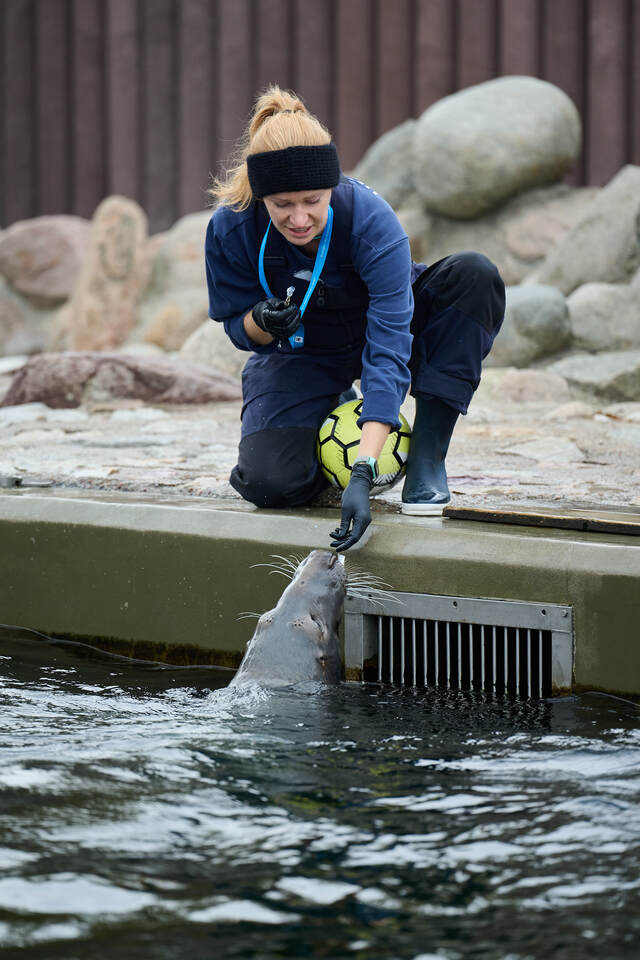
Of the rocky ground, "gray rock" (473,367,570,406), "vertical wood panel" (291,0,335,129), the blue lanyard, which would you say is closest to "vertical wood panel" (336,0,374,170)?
"vertical wood panel" (291,0,335,129)

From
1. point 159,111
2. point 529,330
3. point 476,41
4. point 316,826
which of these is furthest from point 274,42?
point 316,826

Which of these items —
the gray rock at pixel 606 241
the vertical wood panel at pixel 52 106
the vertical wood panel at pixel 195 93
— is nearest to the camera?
the gray rock at pixel 606 241

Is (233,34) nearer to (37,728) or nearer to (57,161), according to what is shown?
(57,161)

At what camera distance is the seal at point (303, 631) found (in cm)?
319

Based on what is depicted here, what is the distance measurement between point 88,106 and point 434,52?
3482 millimetres

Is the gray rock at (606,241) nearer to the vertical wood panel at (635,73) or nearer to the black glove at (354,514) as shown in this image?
the vertical wood panel at (635,73)

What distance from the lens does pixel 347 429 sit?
3.78 metres

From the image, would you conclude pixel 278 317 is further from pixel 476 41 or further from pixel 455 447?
pixel 476 41

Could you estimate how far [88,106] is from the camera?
11.6 meters

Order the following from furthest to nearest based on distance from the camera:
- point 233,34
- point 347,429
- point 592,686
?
point 233,34 < point 347,429 < point 592,686

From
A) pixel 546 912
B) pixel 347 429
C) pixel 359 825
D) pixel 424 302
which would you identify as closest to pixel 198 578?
pixel 347 429

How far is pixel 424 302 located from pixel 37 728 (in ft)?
5.96

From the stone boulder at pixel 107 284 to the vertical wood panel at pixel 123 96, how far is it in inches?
30.8

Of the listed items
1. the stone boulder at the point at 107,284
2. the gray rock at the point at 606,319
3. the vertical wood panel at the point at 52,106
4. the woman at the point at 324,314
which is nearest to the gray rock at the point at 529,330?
the gray rock at the point at 606,319
